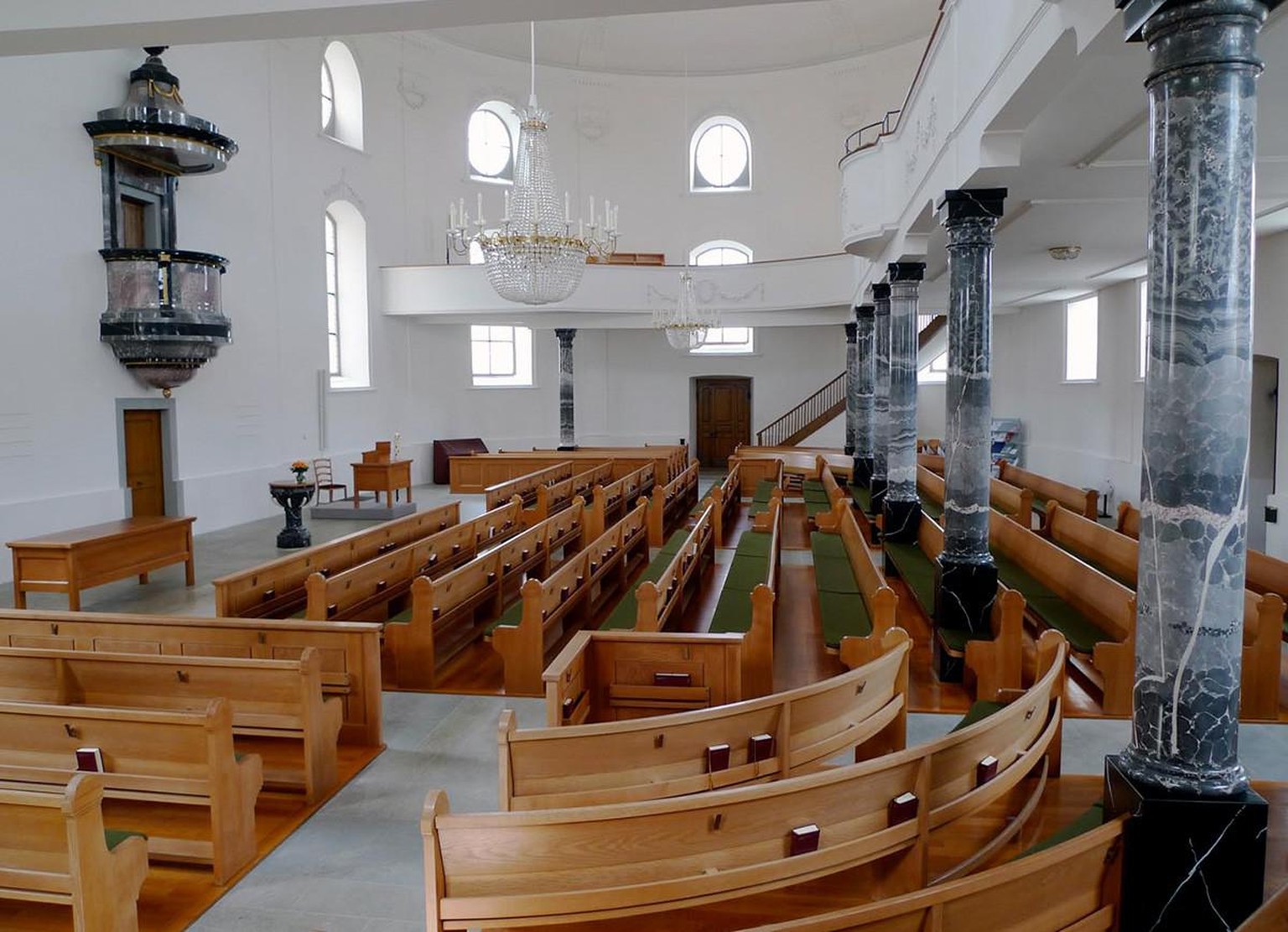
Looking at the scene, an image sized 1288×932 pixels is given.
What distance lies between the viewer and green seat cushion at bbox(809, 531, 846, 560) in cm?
839

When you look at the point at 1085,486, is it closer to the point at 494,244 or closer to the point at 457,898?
the point at 494,244

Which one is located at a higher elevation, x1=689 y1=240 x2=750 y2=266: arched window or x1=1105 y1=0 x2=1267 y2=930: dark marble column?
x1=689 y1=240 x2=750 y2=266: arched window

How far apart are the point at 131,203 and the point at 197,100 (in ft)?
7.27

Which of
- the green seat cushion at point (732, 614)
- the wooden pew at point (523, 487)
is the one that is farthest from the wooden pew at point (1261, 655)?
the wooden pew at point (523, 487)

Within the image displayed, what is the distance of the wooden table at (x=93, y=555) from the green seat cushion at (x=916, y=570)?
22.7 ft

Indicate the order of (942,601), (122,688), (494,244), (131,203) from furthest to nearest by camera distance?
(131,203) < (494,244) < (942,601) < (122,688)

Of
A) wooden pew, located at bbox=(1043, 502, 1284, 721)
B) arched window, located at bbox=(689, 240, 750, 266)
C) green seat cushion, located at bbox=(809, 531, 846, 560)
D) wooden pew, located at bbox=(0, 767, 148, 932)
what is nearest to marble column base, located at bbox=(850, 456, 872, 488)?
green seat cushion, located at bbox=(809, 531, 846, 560)

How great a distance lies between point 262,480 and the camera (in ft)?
45.4

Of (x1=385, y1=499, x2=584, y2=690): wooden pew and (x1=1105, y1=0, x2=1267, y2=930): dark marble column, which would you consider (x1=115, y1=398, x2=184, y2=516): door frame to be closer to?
(x1=385, y1=499, x2=584, y2=690): wooden pew

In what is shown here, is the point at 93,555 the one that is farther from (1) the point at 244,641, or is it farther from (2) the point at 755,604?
(2) the point at 755,604

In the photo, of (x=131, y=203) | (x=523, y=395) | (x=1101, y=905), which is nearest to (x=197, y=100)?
(x=131, y=203)

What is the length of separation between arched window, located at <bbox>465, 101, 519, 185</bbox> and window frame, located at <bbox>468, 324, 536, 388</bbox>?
3392 millimetres

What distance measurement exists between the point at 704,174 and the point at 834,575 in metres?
16.7

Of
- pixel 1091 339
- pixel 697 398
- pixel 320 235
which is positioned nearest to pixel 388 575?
pixel 320 235
